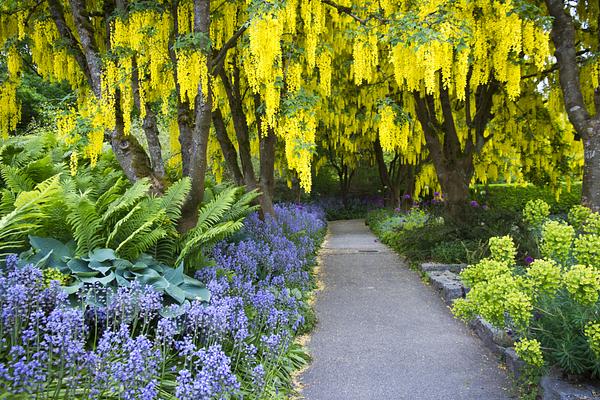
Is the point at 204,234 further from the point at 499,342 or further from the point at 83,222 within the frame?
the point at 499,342

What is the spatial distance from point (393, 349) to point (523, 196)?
18.2 meters

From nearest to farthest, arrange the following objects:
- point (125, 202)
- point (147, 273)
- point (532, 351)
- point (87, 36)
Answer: point (532, 351) < point (147, 273) < point (125, 202) < point (87, 36)

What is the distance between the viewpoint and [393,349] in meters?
4.54

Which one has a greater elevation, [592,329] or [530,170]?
[530,170]

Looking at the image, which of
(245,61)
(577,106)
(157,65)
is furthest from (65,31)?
(577,106)

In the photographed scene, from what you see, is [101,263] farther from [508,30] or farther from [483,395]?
[508,30]

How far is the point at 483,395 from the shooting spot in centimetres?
348

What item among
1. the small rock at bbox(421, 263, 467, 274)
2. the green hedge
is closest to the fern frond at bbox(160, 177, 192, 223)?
the small rock at bbox(421, 263, 467, 274)

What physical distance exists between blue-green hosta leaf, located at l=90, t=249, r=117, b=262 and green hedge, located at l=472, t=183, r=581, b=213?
15.8 m

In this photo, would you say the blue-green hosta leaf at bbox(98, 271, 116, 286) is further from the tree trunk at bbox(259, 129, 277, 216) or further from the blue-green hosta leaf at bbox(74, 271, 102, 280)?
the tree trunk at bbox(259, 129, 277, 216)

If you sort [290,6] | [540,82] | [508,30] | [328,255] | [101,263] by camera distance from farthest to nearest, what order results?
[328,255] < [540,82] < [508,30] < [290,6] < [101,263]

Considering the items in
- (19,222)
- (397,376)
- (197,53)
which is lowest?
(397,376)

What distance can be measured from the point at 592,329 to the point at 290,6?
15.1ft

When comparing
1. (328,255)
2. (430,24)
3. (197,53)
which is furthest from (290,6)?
(328,255)
